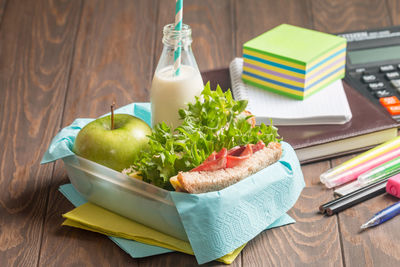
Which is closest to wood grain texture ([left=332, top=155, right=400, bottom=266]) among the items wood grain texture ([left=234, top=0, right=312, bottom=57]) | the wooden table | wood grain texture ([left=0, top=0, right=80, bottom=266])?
the wooden table

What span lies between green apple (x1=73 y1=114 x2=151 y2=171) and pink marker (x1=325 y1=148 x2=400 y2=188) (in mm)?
325

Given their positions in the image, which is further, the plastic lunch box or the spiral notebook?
the spiral notebook

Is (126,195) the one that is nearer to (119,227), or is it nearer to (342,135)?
(119,227)

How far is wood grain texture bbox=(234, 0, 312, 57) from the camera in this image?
168cm

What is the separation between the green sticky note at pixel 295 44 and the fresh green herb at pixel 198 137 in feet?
0.92

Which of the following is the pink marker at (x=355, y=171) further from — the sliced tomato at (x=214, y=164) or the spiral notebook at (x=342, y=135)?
the sliced tomato at (x=214, y=164)

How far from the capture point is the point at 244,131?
3.07 ft

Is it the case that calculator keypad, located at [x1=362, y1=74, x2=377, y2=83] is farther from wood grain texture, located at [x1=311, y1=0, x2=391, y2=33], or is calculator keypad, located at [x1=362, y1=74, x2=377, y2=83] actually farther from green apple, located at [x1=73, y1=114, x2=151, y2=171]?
green apple, located at [x1=73, y1=114, x2=151, y2=171]

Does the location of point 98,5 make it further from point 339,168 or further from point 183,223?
point 183,223

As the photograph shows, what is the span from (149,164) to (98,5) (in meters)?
1.04

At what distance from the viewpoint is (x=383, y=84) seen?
4.28 ft

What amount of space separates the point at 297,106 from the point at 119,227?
0.47 m

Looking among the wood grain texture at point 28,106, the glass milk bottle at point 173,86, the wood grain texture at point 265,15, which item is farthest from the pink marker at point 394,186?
the wood grain texture at point 265,15

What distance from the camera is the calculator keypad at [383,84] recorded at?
1235mm
